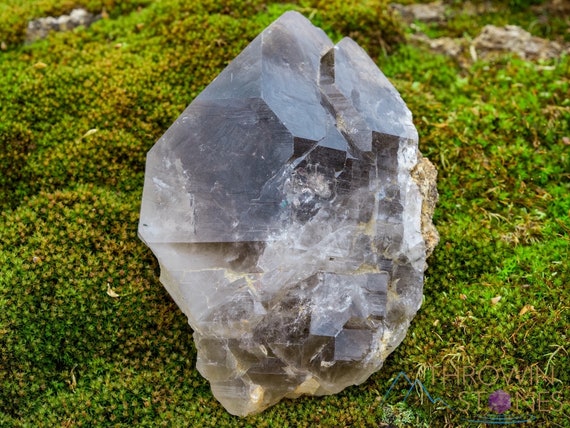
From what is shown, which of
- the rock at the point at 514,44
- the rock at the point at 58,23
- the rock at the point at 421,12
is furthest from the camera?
the rock at the point at 421,12

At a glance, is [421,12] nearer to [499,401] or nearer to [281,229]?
[281,229]

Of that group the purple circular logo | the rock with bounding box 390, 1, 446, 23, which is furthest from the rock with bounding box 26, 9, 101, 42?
the purple circular logo

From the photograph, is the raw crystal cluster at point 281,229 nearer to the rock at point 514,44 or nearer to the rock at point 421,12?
the rock at point 514,44

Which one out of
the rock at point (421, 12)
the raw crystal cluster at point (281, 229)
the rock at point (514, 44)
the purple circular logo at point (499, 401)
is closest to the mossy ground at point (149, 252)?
the purple circular logo at point (499, 401)

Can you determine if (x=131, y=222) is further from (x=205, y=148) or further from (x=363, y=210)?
(x=363, y=210)

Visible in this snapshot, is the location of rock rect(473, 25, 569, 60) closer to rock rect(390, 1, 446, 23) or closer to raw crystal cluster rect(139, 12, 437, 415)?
rock rect(390, 1, 446, 23)

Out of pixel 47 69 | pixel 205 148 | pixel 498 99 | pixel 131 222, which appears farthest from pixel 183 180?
pixel 498 99

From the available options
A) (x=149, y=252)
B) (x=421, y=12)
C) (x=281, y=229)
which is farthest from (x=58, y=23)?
(x=421, y=12)
